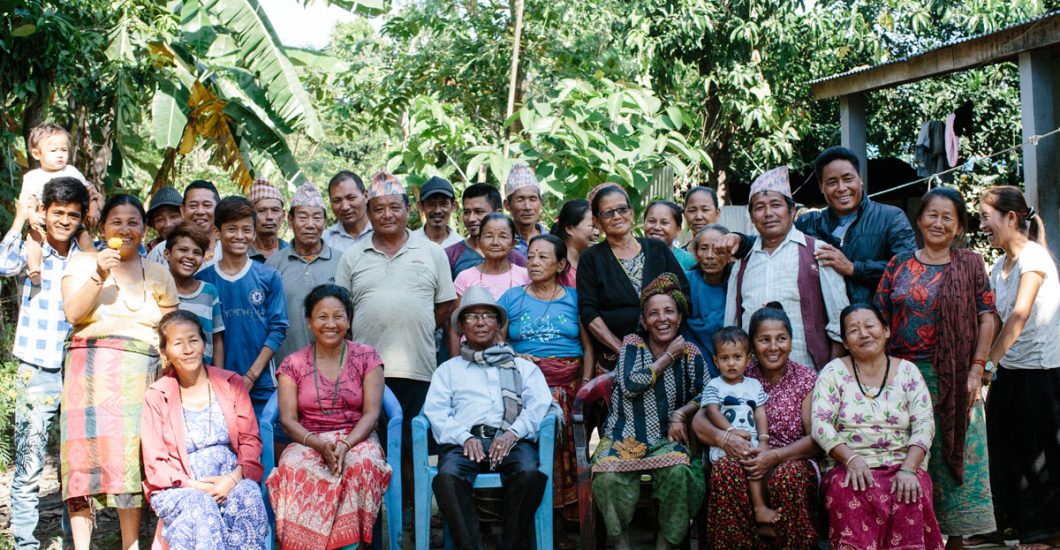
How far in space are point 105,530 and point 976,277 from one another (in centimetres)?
460

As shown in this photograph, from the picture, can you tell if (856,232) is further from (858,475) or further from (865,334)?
(858,475)

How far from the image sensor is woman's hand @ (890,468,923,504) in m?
3.86

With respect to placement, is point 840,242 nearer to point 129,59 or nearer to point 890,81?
point 890,81

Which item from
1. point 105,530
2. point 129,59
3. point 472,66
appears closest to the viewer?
point 105,530

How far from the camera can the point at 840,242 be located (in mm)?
4617

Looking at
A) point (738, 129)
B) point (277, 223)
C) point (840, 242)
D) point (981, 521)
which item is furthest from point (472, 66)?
point (981, 521)

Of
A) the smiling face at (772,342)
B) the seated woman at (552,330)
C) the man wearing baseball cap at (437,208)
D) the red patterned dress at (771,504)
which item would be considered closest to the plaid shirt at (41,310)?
the man wearing baseball cap at (437,208)

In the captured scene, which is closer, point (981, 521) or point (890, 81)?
point (981, 521)

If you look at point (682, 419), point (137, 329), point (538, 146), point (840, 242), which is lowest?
point (682, 419)

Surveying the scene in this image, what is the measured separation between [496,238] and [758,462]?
5.90 feet

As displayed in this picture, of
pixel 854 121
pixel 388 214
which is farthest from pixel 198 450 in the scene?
pixel 854 121

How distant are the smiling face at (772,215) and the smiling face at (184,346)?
8.81ft

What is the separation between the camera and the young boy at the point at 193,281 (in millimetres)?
4480

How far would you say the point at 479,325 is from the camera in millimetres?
4512
